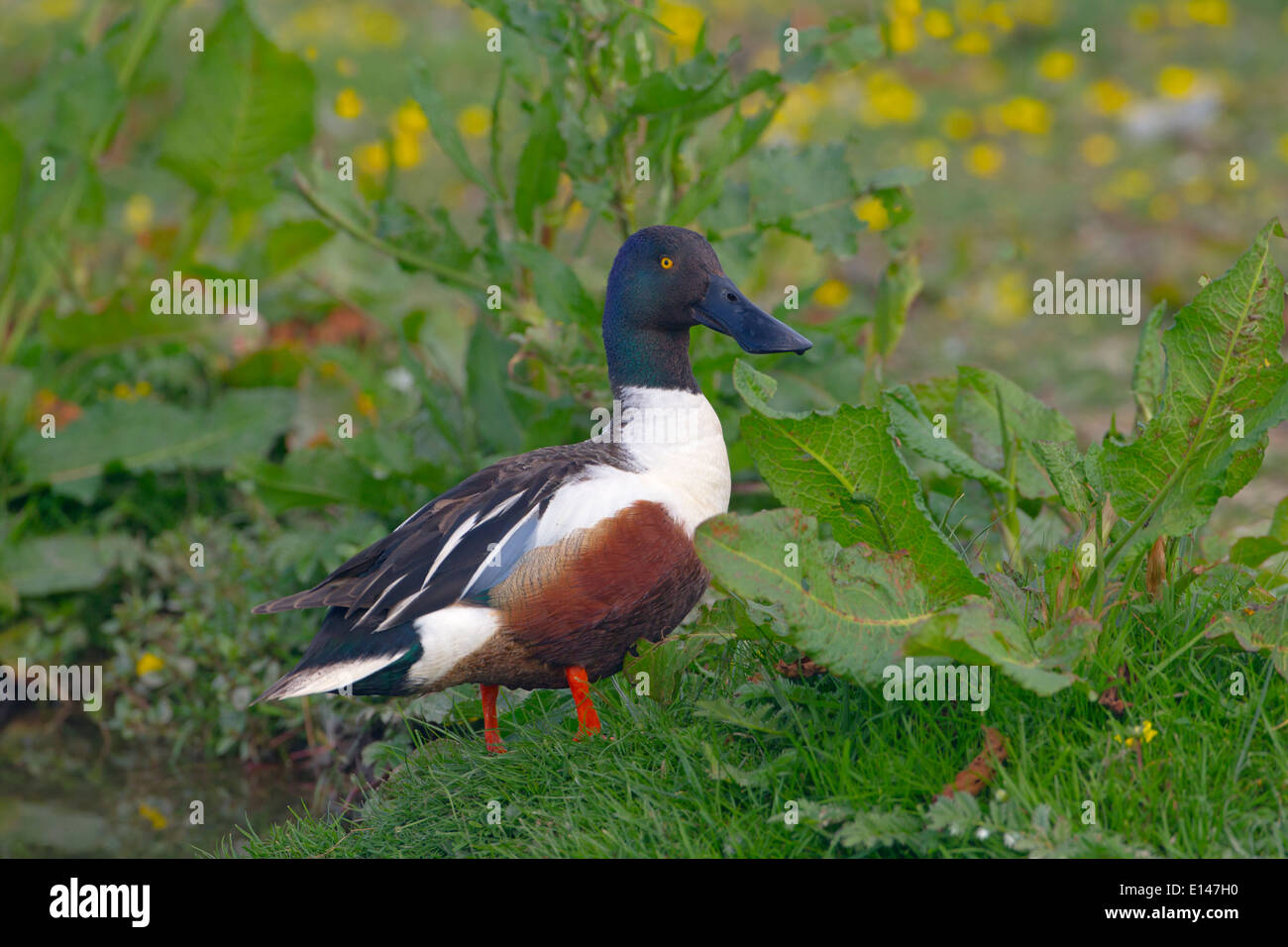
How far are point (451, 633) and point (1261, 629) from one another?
1.53 m

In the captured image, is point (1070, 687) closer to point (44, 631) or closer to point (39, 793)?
point (39, 793)

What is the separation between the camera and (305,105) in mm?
4676

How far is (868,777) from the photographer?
2.56 m

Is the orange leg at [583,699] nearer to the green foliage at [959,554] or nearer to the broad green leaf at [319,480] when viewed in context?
the green foliage at [959,554]

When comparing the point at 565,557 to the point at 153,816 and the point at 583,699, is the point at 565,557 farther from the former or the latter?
the point at 153,816

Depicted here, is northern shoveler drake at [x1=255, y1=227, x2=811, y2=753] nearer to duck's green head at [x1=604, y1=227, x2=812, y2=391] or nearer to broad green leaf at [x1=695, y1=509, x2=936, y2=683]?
duck's green head at [x1=604, y1=227, x2=812, y2=391]

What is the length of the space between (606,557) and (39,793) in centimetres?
219

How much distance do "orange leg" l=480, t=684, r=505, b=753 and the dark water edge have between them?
0.68 meters

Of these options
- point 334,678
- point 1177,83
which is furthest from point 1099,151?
point 334,678

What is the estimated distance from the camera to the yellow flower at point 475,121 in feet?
23.0

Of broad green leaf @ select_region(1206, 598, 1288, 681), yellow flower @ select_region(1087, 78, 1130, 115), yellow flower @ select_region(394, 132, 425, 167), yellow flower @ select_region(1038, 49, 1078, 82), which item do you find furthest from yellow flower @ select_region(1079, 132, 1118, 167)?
broad green leaf @ select_region(1206, 598, 1288, 681)

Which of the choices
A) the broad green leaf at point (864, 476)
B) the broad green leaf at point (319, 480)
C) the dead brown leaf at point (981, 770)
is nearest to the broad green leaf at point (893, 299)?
the broad green leaf at point (864, 476)

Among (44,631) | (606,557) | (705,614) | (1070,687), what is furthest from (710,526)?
(44,631)

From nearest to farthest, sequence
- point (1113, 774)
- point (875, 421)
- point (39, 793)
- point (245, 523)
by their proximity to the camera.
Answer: point (1113, 774)
point (875, 421)
point (39, 793)
point (245, 523)
